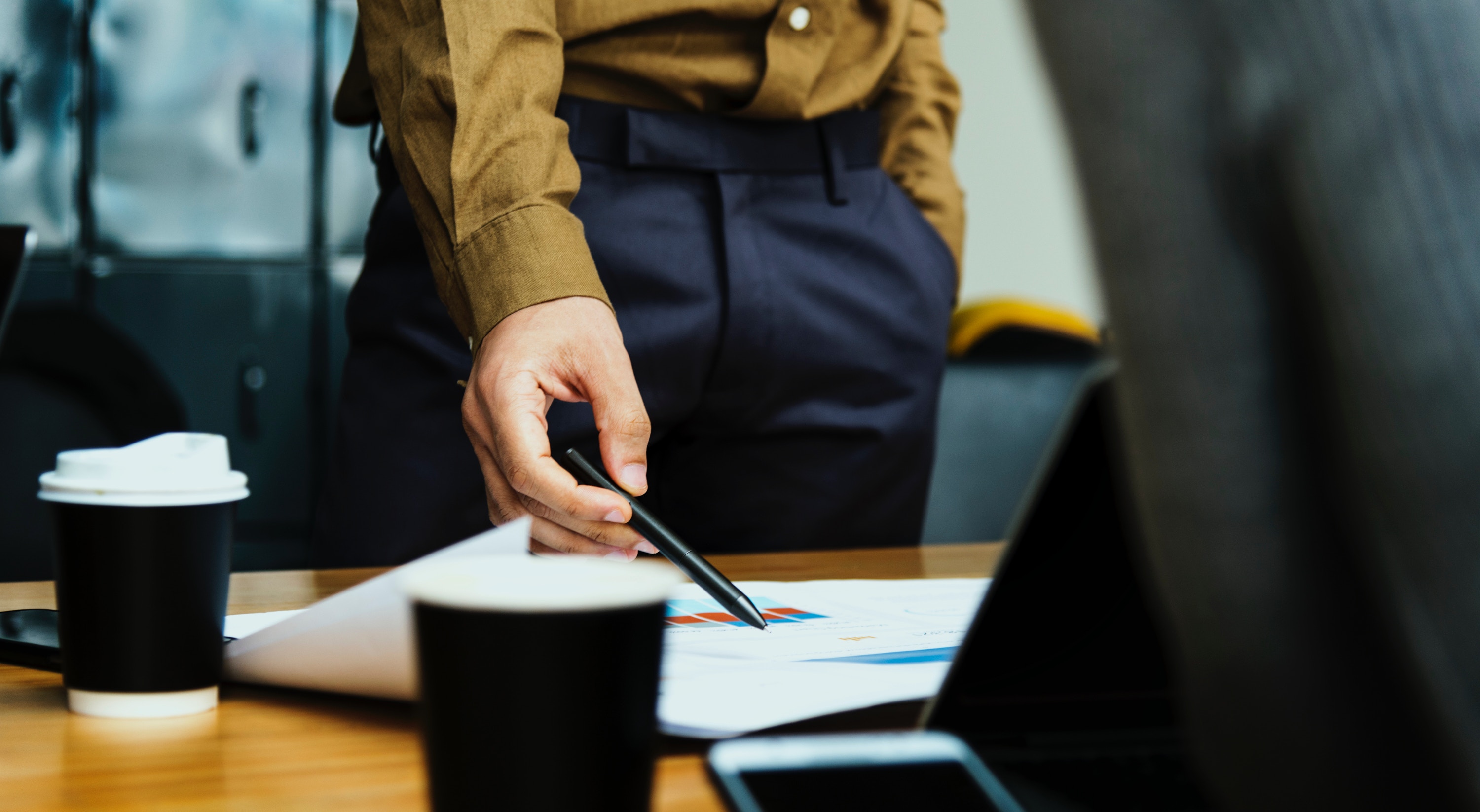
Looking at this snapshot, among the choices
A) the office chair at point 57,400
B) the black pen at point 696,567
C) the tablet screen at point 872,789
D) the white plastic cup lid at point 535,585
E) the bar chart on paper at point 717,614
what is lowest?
the office chair at point 57,400

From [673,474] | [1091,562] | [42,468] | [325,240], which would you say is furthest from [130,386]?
[1091,562]

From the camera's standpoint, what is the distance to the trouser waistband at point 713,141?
963 mm

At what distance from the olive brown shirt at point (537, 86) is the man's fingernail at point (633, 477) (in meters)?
0.13

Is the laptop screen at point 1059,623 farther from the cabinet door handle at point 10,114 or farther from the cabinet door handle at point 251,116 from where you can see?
the cabinet door handle at point 10,114

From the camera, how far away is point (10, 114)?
98.9 inches

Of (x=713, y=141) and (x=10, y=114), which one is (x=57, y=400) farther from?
(x=713, y=141)

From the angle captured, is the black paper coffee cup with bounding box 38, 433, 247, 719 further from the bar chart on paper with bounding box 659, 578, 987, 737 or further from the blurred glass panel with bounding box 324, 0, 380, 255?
the blurred glass panel with bounding box 324, 0, 380, 255

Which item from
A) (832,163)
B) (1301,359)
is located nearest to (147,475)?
(1301,359)

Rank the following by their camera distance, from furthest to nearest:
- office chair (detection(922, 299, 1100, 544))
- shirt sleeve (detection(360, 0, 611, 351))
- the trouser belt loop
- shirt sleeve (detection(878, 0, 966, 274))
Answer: office chair (detection(922, 299, 1100, 544))
shirt sleeve (detection(878, 0, 966, 274))
the trouser belt loop
shirt sleeve (detection(360, 0, 611, 351))

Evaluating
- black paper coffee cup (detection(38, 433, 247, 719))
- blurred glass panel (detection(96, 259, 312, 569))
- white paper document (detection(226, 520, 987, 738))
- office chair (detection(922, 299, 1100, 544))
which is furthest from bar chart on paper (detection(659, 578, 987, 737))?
blurred glass panel (detection(96, 259, 312, 569))

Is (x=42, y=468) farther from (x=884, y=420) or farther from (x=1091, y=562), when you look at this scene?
(x=1091, y=562)

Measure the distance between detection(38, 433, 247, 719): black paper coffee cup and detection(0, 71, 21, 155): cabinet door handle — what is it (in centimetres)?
255

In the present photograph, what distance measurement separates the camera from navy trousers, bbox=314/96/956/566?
98 centimetres

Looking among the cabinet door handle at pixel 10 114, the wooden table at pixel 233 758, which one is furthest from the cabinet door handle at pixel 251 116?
the wooden table at pixel 233 758
